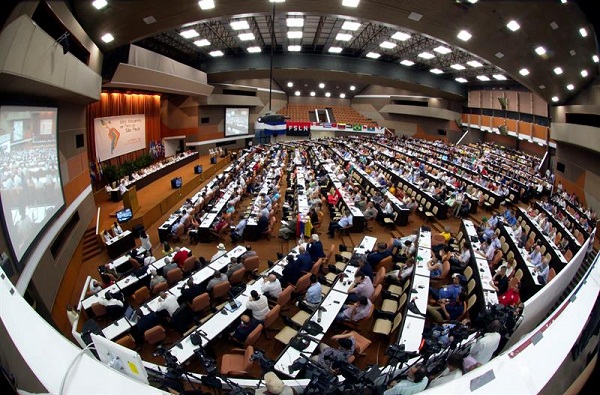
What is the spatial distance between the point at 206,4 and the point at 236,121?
22.1 meters

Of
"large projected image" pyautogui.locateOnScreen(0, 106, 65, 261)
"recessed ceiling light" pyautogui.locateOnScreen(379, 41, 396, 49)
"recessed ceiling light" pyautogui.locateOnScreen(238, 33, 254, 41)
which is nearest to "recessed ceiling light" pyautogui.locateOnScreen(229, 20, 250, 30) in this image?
"recessed ceiling light" pyautogui.locateOnScreen(238, 33, 254, 41)

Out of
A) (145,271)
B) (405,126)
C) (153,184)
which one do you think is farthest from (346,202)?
(405,126)

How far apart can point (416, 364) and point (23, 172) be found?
23.9ft

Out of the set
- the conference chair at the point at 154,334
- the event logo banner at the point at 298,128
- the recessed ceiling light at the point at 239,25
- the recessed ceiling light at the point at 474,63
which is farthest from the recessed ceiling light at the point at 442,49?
the conference chair at the point at 154,334

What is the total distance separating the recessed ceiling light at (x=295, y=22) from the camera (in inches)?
592

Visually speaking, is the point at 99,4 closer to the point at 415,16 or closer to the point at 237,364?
the point at 237,364

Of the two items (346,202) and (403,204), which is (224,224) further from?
(403,204)

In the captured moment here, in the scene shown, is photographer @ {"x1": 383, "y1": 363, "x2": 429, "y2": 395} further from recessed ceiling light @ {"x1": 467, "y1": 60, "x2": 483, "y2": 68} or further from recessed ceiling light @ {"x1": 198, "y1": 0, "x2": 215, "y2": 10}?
recessed ceiling light @ {"x1": 467, "y1": 60, "x2": 483, "y2": 68}

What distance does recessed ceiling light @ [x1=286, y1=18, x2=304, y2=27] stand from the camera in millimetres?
15045

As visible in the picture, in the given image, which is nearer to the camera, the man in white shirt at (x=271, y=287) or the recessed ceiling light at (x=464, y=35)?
the man in white shirt at (x=271, y=287)

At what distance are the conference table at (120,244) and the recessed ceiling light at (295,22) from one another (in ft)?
39.9

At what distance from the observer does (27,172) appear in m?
5.91

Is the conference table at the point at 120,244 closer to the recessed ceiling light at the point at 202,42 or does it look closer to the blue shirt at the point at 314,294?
the blue shirt at the point at 314,294

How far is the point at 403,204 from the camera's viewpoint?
1206cm
